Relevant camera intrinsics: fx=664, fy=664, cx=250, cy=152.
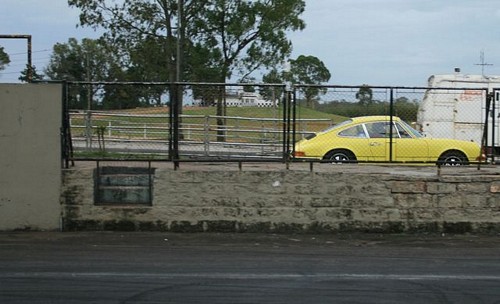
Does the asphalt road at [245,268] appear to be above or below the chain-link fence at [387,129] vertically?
below

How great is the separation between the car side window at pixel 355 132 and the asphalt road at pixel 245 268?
4565mm

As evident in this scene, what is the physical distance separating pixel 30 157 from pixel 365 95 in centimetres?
564

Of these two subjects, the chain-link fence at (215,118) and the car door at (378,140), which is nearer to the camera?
the chain-link fence at (215,118)

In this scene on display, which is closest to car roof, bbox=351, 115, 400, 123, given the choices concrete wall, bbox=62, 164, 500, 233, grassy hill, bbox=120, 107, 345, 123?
grassy hill, bbox=120, 107, 345, 123

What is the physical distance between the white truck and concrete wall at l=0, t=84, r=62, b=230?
9235mm

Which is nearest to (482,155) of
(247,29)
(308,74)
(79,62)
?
(247,29)

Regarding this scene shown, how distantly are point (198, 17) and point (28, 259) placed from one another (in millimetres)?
25159

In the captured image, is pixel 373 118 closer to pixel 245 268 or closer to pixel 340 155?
pixel 340 155

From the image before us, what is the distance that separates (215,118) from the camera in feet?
41.0

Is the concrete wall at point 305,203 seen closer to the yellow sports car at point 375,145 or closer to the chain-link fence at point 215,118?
the chain-link fence at point 215,118

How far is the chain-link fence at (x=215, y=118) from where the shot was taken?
36.8 feet

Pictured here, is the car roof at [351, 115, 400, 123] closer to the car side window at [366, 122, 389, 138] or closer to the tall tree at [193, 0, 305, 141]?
the car side window at [366, 122, 389, 138]

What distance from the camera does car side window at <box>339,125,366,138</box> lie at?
48.5 feet

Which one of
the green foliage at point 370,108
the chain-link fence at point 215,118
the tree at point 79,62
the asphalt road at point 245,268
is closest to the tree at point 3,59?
the chain-link fence at point 215,118
